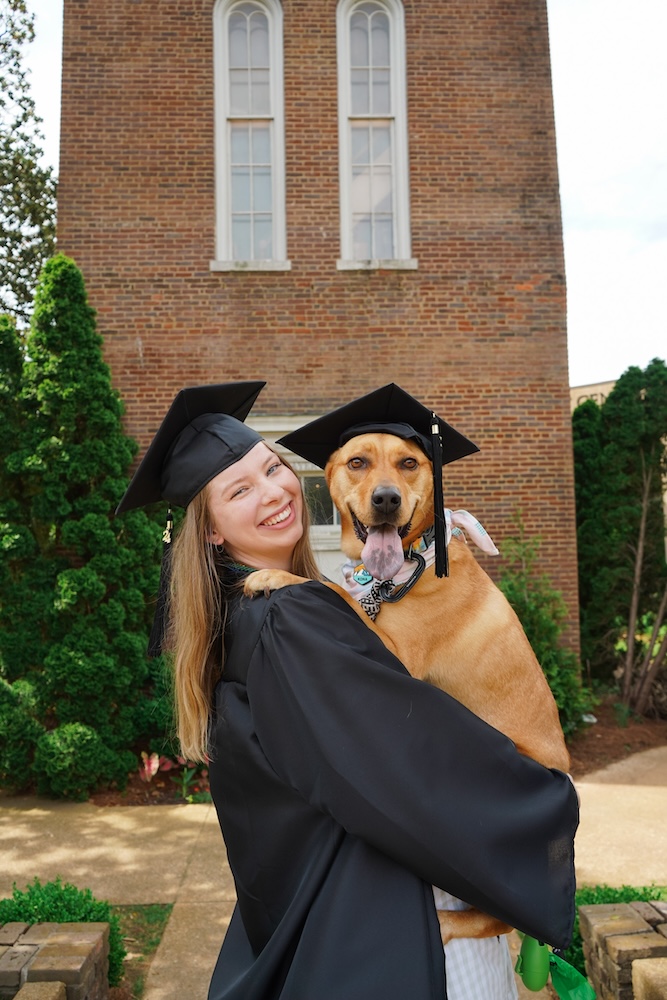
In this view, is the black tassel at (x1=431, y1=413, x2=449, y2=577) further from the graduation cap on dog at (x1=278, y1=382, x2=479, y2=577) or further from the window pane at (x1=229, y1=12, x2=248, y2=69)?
the window pane at (x1=229, y1=12, x2=248, y2=69)

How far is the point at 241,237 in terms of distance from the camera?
9914mm

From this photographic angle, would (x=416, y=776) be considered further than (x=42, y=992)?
No

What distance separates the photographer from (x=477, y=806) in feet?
5.54

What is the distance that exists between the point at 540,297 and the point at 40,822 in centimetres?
743

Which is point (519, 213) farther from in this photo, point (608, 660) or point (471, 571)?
point (471, 571)

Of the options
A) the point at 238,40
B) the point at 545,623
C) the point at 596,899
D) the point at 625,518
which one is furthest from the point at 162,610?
the point at 238,40

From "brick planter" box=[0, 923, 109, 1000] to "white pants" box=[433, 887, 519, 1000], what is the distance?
2.27 m

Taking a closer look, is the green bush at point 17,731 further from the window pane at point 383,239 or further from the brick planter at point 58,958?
the window pane at point 383,239

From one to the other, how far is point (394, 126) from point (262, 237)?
2016mm

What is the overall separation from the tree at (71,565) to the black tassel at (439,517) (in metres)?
6.24

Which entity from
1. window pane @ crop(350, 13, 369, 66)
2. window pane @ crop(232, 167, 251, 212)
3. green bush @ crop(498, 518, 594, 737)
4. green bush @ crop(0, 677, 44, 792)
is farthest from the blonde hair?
window pane @ crop(350, 13, 369, 66)

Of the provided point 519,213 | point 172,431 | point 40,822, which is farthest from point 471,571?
point 519,213

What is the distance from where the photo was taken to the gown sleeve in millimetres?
1659

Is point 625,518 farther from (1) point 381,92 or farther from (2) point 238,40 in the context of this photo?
(2) point 238,40
